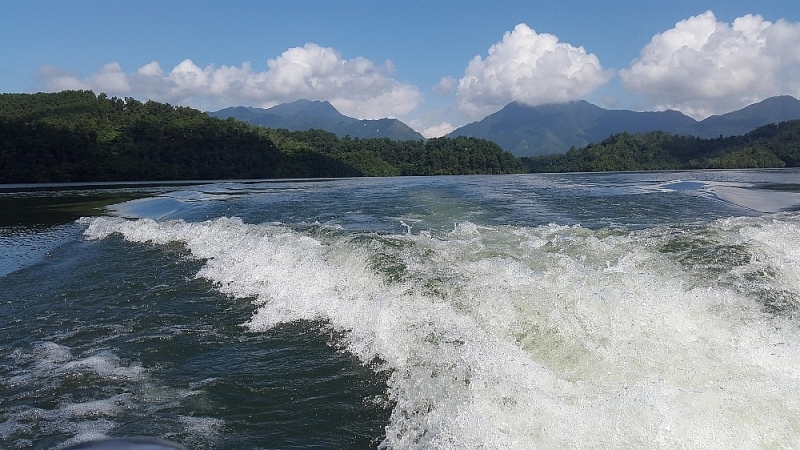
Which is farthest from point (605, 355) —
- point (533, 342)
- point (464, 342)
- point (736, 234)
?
point (736, 234)

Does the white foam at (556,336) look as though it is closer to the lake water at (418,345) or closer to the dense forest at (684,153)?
the lake water at (418,345)

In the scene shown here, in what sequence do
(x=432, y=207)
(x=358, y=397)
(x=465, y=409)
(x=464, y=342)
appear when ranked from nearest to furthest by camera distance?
(x=465, y=409) → (x=358, y=397) → (x=464, y=342) → (x=432, y=207)

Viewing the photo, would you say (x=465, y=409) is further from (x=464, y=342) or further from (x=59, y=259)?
(x=59, y=259)

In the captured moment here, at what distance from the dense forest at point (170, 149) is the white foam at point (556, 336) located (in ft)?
232

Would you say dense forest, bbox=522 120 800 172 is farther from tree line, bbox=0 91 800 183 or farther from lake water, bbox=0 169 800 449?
lake water, bbox=0 169 800 449

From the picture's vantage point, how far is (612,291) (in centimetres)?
626

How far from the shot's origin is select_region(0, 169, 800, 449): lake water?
3926 millimetres

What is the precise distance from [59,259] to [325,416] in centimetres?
1088

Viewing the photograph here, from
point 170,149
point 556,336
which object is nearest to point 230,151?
point 170,149

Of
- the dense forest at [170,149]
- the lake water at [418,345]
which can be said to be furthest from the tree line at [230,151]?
the lake water at [418,345]

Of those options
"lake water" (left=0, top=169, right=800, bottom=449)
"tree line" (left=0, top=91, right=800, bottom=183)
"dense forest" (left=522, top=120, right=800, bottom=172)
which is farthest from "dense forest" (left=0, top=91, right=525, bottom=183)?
"lake water" (left=0, top=169, right=800, bottom=449)

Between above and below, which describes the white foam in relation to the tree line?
below

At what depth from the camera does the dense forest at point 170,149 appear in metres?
65.8

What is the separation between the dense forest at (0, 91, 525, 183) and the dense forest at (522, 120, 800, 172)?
636 inches
